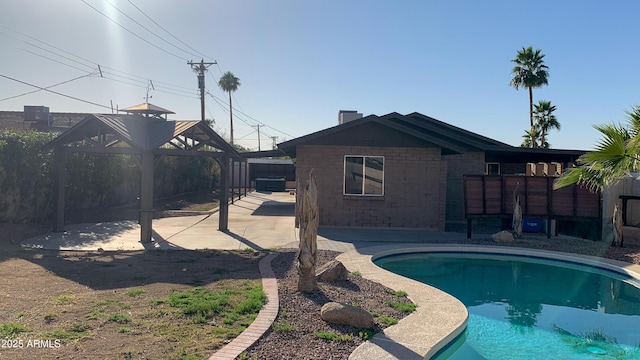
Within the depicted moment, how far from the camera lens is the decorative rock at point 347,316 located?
5.37m

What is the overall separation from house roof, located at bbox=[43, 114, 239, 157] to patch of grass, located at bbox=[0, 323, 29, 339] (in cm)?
670

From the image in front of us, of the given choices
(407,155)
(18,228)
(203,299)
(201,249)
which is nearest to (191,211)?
→ (18,228)

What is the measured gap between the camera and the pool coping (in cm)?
485

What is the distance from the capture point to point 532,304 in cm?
821

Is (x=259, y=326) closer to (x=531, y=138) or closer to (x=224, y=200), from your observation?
(x=224, y=200)

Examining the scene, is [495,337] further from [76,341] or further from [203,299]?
[76,341]

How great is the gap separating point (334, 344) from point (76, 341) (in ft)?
9.19

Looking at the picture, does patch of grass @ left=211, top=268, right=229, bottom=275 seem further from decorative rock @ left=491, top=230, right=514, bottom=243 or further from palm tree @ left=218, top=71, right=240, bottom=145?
palm tree @ left=218, top=71, right=240, bottom=145

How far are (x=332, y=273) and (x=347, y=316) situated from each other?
2.28 metres

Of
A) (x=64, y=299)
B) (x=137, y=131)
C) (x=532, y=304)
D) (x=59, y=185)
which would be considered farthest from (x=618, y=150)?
(x=59, y=185)

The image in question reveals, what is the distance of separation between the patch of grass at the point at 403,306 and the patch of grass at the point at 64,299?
4639mm

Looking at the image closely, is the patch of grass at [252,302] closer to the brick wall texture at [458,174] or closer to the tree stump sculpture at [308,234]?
the tree stump sculpture at [308,234]

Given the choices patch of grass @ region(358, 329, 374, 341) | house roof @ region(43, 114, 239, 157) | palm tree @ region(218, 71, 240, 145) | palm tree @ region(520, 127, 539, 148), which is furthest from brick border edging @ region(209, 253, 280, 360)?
palm tree @ region(218, 71, 240, 145)

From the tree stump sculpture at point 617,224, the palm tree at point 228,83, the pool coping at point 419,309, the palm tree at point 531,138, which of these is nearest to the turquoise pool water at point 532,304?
the pool coping at point 419,309
